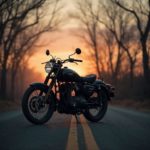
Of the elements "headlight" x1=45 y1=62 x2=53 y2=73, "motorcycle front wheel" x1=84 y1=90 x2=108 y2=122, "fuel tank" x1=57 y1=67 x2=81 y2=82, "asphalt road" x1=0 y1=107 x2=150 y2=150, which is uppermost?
"headlight" x1=45 y1=62 x2=53 y2=73

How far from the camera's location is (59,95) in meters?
9.73

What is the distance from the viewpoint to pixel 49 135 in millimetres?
7477

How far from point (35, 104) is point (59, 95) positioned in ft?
2.45

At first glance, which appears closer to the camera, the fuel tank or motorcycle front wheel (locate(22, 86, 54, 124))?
motorcycle front wheel (locate(22, 86, 54, 124))

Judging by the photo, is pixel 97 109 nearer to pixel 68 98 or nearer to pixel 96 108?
pixel 96 108

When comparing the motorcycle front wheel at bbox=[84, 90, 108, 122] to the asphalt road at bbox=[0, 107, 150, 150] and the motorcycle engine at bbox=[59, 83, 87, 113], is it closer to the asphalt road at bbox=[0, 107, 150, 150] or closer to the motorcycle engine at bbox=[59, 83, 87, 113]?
the motorcycle engine at bbox=[59, 83, 87, 113]

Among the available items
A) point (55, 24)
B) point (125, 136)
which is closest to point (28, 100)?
point (125, 136)

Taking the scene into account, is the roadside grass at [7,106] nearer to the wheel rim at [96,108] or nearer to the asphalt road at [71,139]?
the wheel rim at [96,108]

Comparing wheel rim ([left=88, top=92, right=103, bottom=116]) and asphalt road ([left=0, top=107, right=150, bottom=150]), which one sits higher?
wheel rim ([left=88, top=92, right=103, bottom=116])

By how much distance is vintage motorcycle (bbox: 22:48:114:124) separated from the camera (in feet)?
30.2

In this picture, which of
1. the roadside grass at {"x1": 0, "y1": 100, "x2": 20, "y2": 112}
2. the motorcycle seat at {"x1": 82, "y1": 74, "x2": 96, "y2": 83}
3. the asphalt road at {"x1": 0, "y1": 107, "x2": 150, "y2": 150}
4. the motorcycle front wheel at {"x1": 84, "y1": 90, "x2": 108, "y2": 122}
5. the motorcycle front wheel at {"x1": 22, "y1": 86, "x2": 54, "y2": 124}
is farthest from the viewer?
the roadside grass at {"x1": 0, "y1": 100, "x2": 20, "y2": 112}

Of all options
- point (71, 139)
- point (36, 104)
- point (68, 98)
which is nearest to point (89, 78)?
point (68, 98)

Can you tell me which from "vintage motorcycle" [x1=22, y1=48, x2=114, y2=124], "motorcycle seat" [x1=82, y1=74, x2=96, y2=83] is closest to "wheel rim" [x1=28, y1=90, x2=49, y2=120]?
"vintage motorcycle" [x1=22, y1=48, x2=114, y2=124]

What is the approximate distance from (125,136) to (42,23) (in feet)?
98.3
